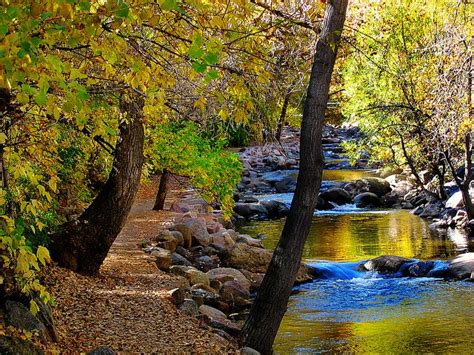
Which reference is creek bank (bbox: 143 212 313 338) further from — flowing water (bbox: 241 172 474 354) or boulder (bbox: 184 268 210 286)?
flowing water (bbox: 241 172 474 354)

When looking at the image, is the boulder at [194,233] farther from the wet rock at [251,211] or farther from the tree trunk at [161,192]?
the wet rock at [251,211]

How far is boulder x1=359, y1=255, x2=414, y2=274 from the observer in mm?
15523

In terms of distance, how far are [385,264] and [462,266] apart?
1.67m

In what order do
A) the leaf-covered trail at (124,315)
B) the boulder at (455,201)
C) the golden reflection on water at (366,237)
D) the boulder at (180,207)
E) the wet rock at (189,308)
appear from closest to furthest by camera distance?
the leaf-covered trail at (124,315)
the wet rock at (189,308)
the golden reflection on water at (366,237)
the boulder at (180,207)
the boulder at (455,201)

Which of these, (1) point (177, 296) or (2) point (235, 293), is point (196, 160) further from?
(1) point (177, 296)

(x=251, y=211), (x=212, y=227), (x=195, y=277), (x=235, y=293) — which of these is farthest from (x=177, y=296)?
(x=251, y=211)

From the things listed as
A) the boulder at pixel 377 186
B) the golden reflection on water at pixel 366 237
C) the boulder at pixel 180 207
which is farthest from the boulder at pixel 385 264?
the boulder at pixel 377 186

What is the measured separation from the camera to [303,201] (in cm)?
820

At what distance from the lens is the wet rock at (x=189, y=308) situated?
32.4 feet

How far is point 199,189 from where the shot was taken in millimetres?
12992

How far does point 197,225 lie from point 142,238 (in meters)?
1.69

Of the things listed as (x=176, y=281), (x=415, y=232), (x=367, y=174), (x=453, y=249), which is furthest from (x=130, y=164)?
(x=367, y=174)

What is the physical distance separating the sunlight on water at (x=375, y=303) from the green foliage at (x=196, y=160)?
2.47m

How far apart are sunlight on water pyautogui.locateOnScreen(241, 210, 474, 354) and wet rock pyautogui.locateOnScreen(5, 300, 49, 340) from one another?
4.14m
